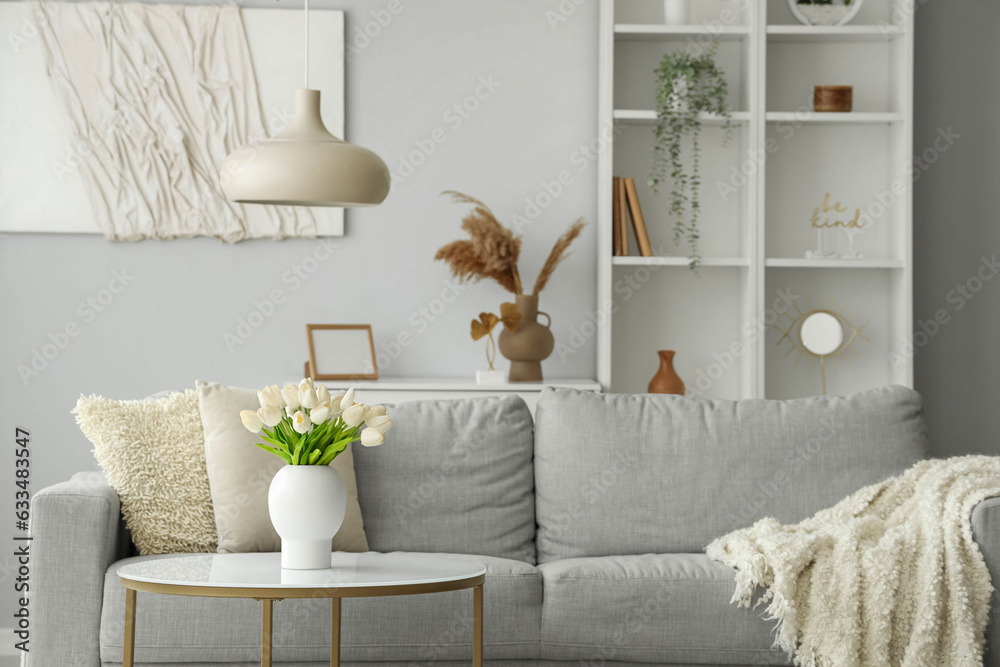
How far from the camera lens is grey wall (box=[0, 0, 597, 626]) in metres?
3.60

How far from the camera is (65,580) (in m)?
2.11

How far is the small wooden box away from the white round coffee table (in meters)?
2.41

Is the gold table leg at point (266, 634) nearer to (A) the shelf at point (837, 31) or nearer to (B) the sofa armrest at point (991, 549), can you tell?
(B) the sofa armrest at point (991, 549)

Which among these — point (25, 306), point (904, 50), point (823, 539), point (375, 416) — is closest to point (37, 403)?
point (25, 306)

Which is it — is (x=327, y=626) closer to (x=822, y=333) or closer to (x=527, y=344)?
(x=527, y=344)

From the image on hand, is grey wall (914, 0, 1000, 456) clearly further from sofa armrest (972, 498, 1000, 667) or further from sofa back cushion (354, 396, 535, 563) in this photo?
sofa back cushion (354, 396, 535, 563)

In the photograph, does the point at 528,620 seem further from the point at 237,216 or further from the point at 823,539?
the point at 237,216

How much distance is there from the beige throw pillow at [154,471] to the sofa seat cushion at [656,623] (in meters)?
0.91

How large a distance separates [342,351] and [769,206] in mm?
1740

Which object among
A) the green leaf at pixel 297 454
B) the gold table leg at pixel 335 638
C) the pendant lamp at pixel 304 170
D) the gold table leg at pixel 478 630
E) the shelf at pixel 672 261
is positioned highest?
the pendant lamp at pixel 304 170

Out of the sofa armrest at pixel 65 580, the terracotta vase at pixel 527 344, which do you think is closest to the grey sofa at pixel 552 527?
the sofa armrest at pixel 65 580

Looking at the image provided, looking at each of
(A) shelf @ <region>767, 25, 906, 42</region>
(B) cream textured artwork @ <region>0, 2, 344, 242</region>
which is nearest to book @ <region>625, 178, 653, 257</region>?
(A) shelf @ <region>767, 25, 906, 42</region>

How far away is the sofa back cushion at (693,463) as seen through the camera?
2520 mm

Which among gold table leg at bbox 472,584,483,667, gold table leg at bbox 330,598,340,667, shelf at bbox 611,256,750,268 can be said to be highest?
shelf at bbox 611,256,750,268
